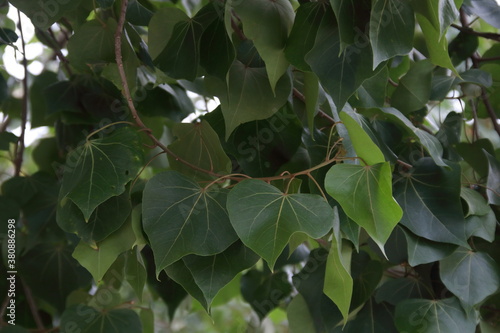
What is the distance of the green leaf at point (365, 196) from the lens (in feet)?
1.96

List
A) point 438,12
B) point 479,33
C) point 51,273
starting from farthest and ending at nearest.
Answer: point 51,273, point 479,33, point 438,12

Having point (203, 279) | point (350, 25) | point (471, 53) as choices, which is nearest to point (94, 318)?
point (203, 279)

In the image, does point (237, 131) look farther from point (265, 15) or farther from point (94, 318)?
point (94, 318)

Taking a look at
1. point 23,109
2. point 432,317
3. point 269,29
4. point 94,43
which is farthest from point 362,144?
point 23,109

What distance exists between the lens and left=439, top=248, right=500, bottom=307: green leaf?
740 millimetres

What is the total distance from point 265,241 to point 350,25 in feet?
0.71

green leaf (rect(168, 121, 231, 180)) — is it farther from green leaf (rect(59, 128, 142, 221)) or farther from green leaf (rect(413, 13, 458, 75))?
green leaf (rect(413, 13, 458, 75))

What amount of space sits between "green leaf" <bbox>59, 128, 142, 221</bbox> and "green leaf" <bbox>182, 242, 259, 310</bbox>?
10 centimetres

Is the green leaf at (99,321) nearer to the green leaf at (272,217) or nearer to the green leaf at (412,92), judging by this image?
the green leaf at (272,217)

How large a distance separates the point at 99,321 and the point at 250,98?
1.23 ft

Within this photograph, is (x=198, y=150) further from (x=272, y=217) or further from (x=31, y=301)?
(x=31, y=301)

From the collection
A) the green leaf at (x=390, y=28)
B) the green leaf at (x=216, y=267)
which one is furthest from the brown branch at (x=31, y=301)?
the green leaf at (x=390, y=28)

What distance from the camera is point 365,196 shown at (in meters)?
0.60

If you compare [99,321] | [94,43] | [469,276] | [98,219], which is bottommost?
[99,321]
